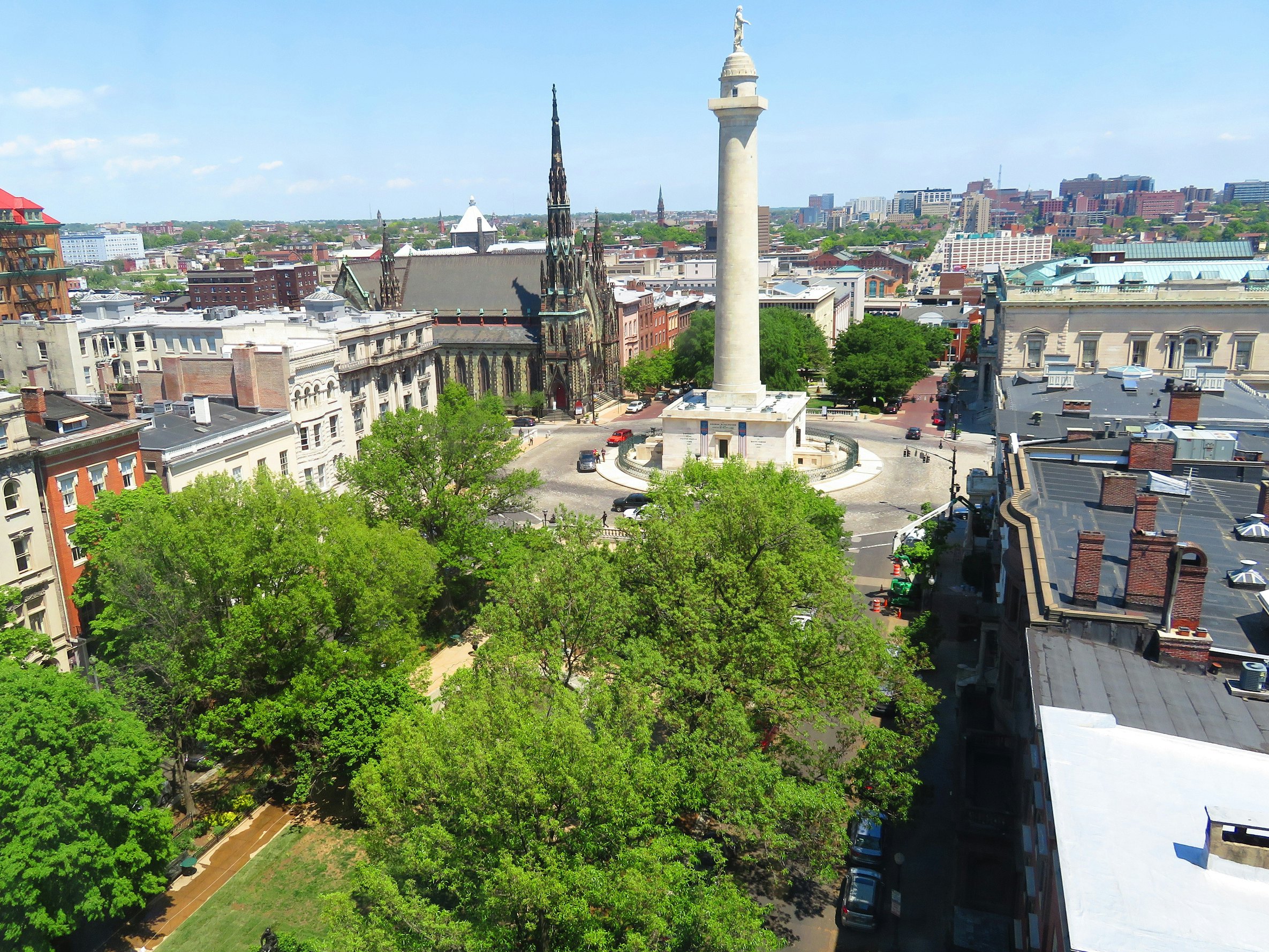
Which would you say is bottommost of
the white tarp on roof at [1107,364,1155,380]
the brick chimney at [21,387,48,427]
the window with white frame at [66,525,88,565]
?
the window with white frame at [66,525,88,565]

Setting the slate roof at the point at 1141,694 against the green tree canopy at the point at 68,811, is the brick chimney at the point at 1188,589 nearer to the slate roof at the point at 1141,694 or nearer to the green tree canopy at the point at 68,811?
the slate roof at the point at 1141,694

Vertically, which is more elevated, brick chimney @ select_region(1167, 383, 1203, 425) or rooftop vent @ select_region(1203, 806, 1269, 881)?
brick chimney @ select_region(1167, 383, 1203, 425)

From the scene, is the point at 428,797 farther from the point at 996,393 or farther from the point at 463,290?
the point at 463,290

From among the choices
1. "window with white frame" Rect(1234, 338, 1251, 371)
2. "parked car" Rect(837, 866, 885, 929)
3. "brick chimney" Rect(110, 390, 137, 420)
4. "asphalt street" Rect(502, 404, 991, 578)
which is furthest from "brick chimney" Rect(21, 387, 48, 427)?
"window with white frame" Rect(1234, 338, 1251, 371)

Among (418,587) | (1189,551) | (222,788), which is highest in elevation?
(1189,551)

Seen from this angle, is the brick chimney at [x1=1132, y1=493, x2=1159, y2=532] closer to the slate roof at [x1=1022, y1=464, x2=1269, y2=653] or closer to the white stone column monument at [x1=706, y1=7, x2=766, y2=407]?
the slate roof at [x1=1022, y1=464, x2=1269, y2=653]

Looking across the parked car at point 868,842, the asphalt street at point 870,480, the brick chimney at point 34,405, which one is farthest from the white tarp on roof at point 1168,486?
the brick chimney at point 34,405

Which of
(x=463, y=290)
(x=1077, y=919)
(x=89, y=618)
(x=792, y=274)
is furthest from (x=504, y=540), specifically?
(x=792, y=274)

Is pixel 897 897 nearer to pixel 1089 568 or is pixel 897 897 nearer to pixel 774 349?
pixel 1089 568
